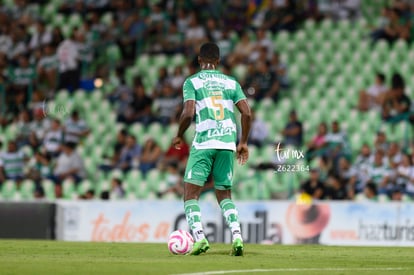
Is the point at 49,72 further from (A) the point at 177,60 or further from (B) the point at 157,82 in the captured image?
(A) the point at 177,60

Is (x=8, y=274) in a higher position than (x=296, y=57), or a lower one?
lower

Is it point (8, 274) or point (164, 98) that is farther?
point (164, 98)

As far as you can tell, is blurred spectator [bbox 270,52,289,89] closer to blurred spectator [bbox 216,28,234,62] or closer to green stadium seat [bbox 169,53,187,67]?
blurred spectator [bbox 216,28,234,62]

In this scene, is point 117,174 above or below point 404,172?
above

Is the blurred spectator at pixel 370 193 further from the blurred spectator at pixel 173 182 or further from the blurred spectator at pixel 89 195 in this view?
the blurred spectator at pixel 89 195

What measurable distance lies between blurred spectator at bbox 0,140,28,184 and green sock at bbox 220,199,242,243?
36.6 ft

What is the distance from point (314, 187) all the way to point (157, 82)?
5.79 m

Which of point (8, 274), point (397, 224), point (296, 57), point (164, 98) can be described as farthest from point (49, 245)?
point (296, 57)

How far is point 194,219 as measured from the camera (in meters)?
11.6

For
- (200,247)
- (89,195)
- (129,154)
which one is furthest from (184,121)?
(129,154)

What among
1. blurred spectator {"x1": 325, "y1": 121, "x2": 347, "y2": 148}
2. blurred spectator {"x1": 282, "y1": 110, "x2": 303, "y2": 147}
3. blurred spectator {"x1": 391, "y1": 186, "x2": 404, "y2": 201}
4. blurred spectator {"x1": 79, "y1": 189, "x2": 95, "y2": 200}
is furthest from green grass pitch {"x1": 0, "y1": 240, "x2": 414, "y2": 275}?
blurred spectator {"x1": 79, "y1": 189, "x2": 95, "y2": 200}

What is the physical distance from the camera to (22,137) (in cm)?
2323

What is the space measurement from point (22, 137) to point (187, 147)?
14.2ft

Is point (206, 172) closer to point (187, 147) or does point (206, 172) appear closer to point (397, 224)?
point (397, 224)
